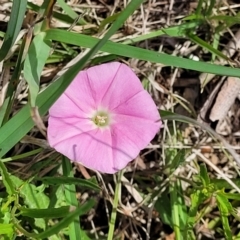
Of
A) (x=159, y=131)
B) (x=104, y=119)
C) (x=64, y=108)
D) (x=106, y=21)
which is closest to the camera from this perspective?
(x=64, y=108)

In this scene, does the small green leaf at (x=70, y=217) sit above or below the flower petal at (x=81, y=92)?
below

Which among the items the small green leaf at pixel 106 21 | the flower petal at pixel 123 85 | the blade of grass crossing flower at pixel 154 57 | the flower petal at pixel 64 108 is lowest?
the flower petal at pixel 64 108

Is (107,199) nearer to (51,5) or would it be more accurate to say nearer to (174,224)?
(174,224)

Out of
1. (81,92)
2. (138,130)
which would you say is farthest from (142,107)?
(81,92)

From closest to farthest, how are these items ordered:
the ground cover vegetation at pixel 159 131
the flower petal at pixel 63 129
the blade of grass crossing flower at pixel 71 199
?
the flower petal at pixel 63 129 → the blade of grass crossing flower at pixel 71 199 → the ground cover vegetation at pixel 159 131

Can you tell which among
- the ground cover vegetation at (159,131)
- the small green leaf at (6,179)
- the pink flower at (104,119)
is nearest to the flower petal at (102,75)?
the pink flower at (104,119)

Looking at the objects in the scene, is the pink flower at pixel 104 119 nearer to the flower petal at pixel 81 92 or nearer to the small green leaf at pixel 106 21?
the flower petal at pixel 81 92

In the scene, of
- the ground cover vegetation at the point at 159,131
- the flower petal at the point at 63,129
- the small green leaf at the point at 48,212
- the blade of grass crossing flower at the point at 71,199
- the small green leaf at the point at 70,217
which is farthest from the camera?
the ground cover vegetation at the point at 159,131

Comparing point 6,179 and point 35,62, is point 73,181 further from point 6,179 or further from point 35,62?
point 35,62
